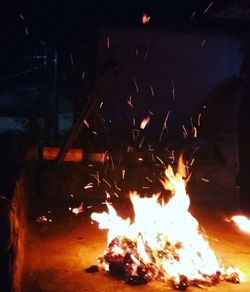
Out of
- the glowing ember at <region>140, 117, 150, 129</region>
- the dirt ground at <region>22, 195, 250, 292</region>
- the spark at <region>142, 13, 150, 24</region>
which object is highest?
the spark at <region>142, 13, 150, 24</region>

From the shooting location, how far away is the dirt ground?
577 centimetres

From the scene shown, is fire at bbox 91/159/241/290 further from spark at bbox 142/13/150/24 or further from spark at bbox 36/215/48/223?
spark at bbox 142/13/150/24

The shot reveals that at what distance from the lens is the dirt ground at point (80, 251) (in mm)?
5766

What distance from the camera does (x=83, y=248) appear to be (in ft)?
23.4

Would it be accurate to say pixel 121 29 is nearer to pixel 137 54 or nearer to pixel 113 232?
pixel 137 54

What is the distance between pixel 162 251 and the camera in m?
6.35

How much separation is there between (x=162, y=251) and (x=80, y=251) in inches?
54.7

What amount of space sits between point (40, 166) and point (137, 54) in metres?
4.73

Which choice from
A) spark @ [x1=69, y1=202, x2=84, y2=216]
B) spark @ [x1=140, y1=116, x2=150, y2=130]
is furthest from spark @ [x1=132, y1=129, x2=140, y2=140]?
spark @ [x1=69, y1=202, x2=84, y2=216]

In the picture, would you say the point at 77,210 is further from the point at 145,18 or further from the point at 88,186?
the point at 145,18

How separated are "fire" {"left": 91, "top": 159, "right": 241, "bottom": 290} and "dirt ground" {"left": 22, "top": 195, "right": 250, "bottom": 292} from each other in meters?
0.16

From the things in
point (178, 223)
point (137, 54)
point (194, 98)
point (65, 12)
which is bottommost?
point (178, 223)

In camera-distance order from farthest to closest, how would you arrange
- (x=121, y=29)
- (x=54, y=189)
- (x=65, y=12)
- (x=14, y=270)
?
(x=65, y=12) < (x=121, y=29) < (x=54, y=189) < (x=14, y=270)

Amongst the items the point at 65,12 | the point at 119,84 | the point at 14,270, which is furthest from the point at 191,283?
the point at 65,12
